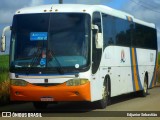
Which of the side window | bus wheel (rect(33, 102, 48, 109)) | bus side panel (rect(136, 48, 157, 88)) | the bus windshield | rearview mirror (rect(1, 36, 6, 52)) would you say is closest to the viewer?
the bus windshield

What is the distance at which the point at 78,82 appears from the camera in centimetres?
1619

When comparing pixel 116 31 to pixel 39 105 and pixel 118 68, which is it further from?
pixel 39 105

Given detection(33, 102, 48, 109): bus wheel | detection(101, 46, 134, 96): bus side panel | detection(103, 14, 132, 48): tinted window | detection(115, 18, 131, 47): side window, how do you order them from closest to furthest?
detection(33, 102, 48, 109): bus wheel < detection(101, 46, 134, 96): bus side panel < detection(103, 14, 132, 48): tinted window < detection(115, 18, 131, 47): side window

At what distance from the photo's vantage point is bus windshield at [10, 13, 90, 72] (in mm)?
16406

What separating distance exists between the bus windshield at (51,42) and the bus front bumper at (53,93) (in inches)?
23.2

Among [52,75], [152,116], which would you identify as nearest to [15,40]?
[52,75]

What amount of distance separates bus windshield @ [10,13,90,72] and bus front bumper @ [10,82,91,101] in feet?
1.93

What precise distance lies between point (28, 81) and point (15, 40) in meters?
1.46

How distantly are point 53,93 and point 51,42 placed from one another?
1.63 metres

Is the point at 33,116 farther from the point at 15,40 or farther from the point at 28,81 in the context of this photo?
the point at 15,40

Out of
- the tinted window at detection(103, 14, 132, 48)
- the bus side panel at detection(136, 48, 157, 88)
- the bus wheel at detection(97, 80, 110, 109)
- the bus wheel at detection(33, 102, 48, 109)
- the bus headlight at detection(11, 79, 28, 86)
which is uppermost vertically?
the tinted window at detection(103, 14, 132, 48)

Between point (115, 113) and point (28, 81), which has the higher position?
point (28, 81)

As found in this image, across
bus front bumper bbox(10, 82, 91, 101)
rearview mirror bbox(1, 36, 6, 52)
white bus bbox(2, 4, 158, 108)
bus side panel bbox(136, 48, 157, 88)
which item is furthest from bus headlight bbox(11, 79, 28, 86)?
bus side panel bbox(136, 48, 157, 88)

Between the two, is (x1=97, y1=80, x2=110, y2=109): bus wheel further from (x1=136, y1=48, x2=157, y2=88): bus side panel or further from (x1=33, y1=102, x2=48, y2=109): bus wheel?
Answer: (x1=136, y1=48, x2=157, y2=88): bus side panel
